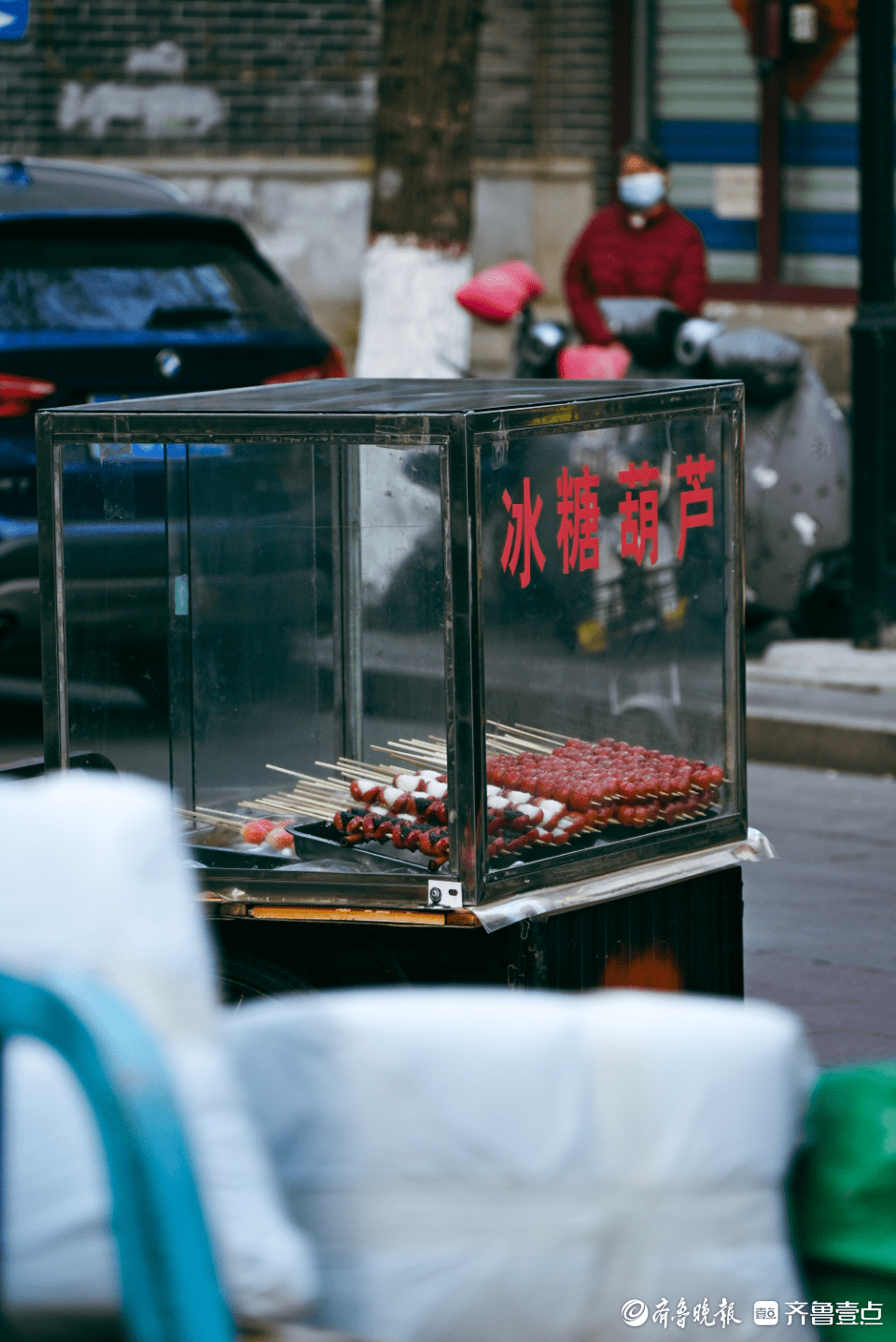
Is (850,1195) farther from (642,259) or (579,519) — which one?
(642,259)

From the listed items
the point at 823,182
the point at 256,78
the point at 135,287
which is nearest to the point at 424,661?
the point at 135,287

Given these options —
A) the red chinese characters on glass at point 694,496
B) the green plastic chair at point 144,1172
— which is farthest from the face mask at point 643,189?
the green plastic chair at point 144,1172

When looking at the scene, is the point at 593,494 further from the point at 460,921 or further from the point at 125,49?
the point at 125,49

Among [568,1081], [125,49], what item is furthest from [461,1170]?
[125,49]

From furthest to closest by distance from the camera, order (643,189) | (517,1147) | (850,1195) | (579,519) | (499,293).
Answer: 1. (643,189)
2. (499,293)
3. (579,519)
4. (850,1195)
5. (517,1147)

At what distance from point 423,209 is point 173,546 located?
18.0 feet

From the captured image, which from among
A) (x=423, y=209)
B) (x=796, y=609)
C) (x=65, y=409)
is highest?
(x=423, y=209)

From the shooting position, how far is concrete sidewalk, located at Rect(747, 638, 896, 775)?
794 cm

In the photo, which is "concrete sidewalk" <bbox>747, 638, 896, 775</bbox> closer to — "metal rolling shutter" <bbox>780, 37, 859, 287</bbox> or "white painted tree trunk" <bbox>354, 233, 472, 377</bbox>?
"white painted tree trunk" <bbox>354, 233, 472, 377</bbox>

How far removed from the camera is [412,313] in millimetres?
9773

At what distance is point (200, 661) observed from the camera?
438 cm

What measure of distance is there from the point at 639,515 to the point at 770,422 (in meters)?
5.42

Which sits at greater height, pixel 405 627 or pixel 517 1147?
pixel 405 627

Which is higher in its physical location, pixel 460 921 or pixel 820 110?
pixel 820 110
